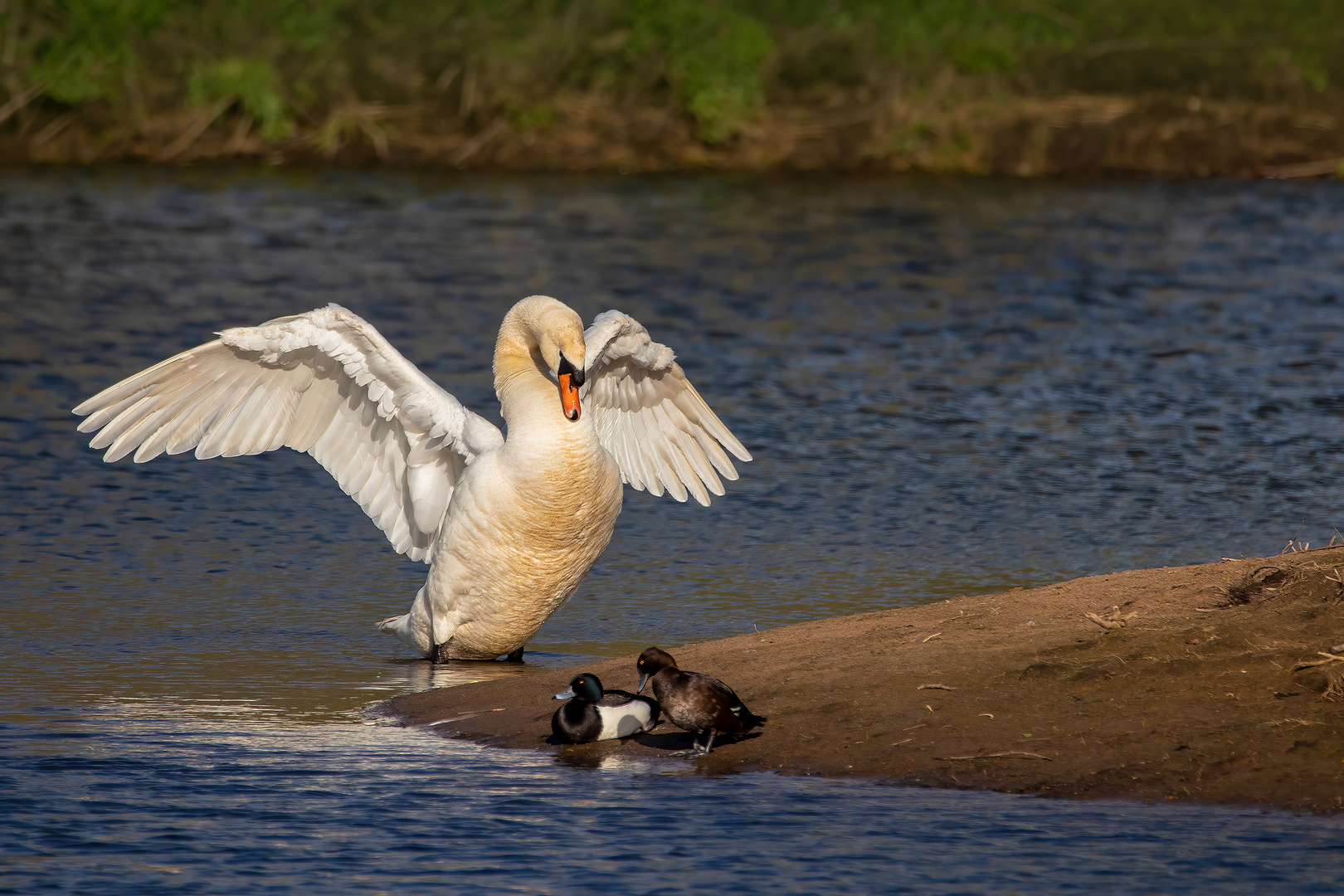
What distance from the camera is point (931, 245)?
27.0 m

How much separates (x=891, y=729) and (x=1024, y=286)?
1703 centimetres

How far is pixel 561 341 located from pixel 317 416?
5.89 ft

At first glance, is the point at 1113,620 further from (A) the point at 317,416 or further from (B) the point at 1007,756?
(A) the point at 317,416

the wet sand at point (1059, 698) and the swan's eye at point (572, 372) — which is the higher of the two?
the swan's eye at point (572, 372)

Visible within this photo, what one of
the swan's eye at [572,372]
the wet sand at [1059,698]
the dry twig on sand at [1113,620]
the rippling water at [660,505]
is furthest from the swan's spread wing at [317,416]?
the dry twig on sand at [1113,620]

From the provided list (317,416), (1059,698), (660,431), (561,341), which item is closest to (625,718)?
(1059,698)

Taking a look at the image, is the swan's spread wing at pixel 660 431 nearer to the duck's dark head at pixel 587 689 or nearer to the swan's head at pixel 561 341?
the swan's head at pixel 561 341

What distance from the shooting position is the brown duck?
7.26m

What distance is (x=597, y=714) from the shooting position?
7.55 metres

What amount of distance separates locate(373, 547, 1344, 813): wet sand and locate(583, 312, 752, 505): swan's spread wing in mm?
2541

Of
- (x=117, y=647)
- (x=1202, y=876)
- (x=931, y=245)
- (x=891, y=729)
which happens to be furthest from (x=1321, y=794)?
(x=931, y=245)

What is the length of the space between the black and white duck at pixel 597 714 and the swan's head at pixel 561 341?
1.80 m

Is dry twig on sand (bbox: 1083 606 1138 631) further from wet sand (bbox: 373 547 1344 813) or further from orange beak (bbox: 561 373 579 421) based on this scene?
orange beak (bbox: 561 373 579 421)

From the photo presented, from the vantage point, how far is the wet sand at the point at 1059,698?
22.5 feet
